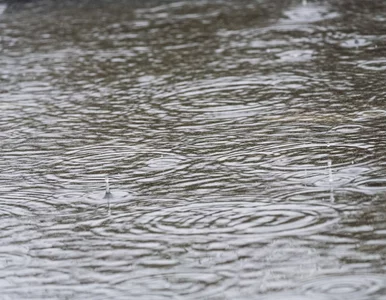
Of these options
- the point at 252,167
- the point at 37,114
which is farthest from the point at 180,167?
the point at 37,114

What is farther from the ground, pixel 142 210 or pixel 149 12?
pixel 142 210

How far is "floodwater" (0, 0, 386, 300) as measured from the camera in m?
3.87

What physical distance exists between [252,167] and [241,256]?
136cm

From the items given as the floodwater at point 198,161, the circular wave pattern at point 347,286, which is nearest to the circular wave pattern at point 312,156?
the floodwater at point 198,161

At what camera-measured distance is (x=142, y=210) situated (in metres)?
4.68

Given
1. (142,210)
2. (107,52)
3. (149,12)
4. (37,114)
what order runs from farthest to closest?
(149,12)
(107,52)
(37,114)
(142,210)

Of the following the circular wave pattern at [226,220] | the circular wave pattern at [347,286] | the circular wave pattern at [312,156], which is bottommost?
the circular wave pattern at [312,156]

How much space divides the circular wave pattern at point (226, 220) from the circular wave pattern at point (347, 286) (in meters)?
0.56

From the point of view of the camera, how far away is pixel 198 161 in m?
5.53

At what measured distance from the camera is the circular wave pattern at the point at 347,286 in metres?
3.51

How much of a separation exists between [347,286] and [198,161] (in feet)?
6.74

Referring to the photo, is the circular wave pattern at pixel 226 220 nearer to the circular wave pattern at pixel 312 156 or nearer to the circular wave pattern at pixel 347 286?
the circular wave pattern at pixel 347 286

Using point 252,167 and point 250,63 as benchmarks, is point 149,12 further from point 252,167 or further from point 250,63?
point 252,167

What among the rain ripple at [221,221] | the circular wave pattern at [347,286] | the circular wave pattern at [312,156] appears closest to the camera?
the circular wave pattern at [347,286]
